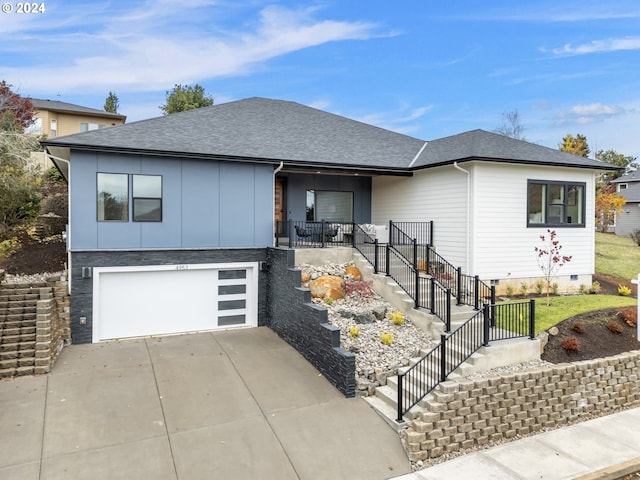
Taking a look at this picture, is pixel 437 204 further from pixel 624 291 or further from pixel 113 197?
pixel 113 197

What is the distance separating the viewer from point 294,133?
1409cm

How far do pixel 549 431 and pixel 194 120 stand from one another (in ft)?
40.3

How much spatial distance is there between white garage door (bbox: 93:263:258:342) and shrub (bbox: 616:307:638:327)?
9469 millimetres

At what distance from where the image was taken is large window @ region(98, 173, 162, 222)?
10.2 m

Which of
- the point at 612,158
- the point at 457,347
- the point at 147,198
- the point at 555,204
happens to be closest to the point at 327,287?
the point at 457,347

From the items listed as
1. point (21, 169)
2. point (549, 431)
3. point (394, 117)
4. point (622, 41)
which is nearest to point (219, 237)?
point (549, 431)

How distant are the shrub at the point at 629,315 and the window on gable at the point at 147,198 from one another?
11934mm

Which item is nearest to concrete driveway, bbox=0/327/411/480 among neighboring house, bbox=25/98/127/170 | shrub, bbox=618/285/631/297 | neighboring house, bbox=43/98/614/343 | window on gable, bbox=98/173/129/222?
neighboring house, bbox=43/98/614/343

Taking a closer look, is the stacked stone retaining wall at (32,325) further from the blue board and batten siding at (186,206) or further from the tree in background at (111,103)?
the tree in background at (111,103)

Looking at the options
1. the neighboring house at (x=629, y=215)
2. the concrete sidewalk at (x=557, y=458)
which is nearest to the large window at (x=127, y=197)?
the concrete sidewalk at (x=557, y=458)

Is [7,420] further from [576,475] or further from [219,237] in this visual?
[576,475]

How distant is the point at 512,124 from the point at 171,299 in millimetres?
36853

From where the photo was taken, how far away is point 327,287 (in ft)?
34.7

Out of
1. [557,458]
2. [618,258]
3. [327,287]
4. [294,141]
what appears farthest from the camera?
[618,258]
